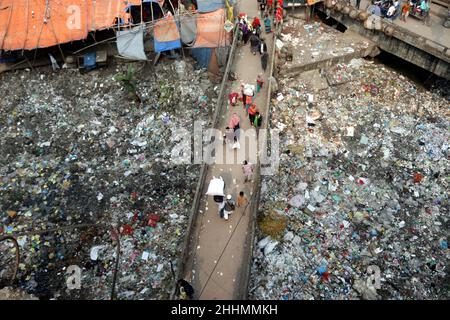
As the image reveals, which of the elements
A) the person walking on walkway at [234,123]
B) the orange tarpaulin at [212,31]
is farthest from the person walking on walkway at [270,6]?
the person walking on walkway at [234,123]

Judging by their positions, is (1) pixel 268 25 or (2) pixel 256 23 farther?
(1) pixel 268 25

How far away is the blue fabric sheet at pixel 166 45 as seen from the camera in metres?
13.8

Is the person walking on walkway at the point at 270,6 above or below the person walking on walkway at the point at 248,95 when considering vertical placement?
above

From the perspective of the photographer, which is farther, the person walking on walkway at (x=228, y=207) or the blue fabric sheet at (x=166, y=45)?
the blue fabric sheet at (x=166, y=45)

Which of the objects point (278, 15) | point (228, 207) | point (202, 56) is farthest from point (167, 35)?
point (228, 207)

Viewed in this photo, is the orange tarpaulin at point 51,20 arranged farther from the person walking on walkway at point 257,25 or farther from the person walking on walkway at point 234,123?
the person walking on walkway at point 234,123

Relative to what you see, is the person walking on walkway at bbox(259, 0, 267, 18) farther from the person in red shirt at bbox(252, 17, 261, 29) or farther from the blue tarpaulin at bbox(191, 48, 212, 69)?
the blue tarpaulin at bbox(191, 48, 212, 69)

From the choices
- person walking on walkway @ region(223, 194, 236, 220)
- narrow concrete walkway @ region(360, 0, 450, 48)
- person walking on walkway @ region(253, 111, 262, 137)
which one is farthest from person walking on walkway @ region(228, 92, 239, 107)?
narrow concrete walkway @ region(360, 0, 450, 48)

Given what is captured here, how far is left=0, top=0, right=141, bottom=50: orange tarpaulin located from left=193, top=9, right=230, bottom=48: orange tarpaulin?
8.91 ft

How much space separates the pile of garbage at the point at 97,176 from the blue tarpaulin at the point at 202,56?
38cm

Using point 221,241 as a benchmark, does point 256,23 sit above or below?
above

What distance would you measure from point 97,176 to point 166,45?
5.36m

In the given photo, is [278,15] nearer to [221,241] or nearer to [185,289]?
[221,241]

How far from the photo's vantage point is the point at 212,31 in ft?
44.6
